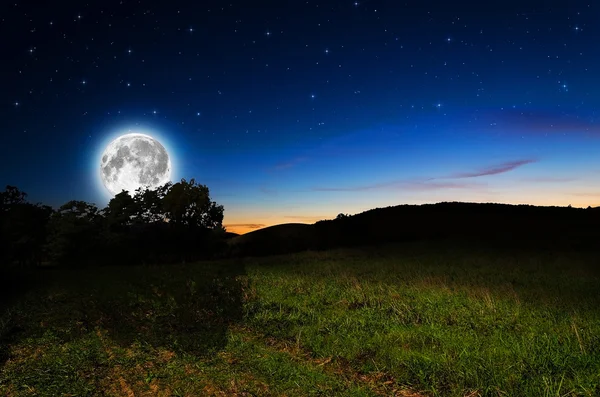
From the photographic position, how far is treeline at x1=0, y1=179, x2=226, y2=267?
44.6 metres

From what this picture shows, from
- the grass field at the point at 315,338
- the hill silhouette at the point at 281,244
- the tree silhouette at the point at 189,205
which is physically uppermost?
the tree silhouette at the point at 189,205

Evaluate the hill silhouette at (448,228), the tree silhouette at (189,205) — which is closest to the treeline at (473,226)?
the hill silhouette at (448,228)

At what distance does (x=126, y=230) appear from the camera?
4744 cm

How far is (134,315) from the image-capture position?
11.9 metres

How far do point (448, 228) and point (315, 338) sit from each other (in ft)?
131

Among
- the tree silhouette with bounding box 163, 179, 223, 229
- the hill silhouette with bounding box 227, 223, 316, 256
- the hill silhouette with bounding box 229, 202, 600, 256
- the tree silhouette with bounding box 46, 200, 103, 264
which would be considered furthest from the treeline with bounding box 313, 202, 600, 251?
the tree silhouette with bounding box 46, 200, 103, 264

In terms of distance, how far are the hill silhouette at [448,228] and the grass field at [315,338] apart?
1797 centimetres

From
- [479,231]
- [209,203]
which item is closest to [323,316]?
[479,231]

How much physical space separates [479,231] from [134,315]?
117ft

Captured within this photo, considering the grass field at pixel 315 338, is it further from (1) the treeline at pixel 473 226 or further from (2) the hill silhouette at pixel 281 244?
(2) the hill silhouette at pixel 281 244

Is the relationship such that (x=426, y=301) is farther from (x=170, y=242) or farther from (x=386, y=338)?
(x=170, y=242)

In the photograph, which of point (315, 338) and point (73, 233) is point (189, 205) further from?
point (315, 338)

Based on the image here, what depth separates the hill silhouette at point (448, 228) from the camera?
32.2 m

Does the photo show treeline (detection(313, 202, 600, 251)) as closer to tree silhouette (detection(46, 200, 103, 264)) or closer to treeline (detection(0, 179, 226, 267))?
treeline (detection(0, 179, 226, 267))
